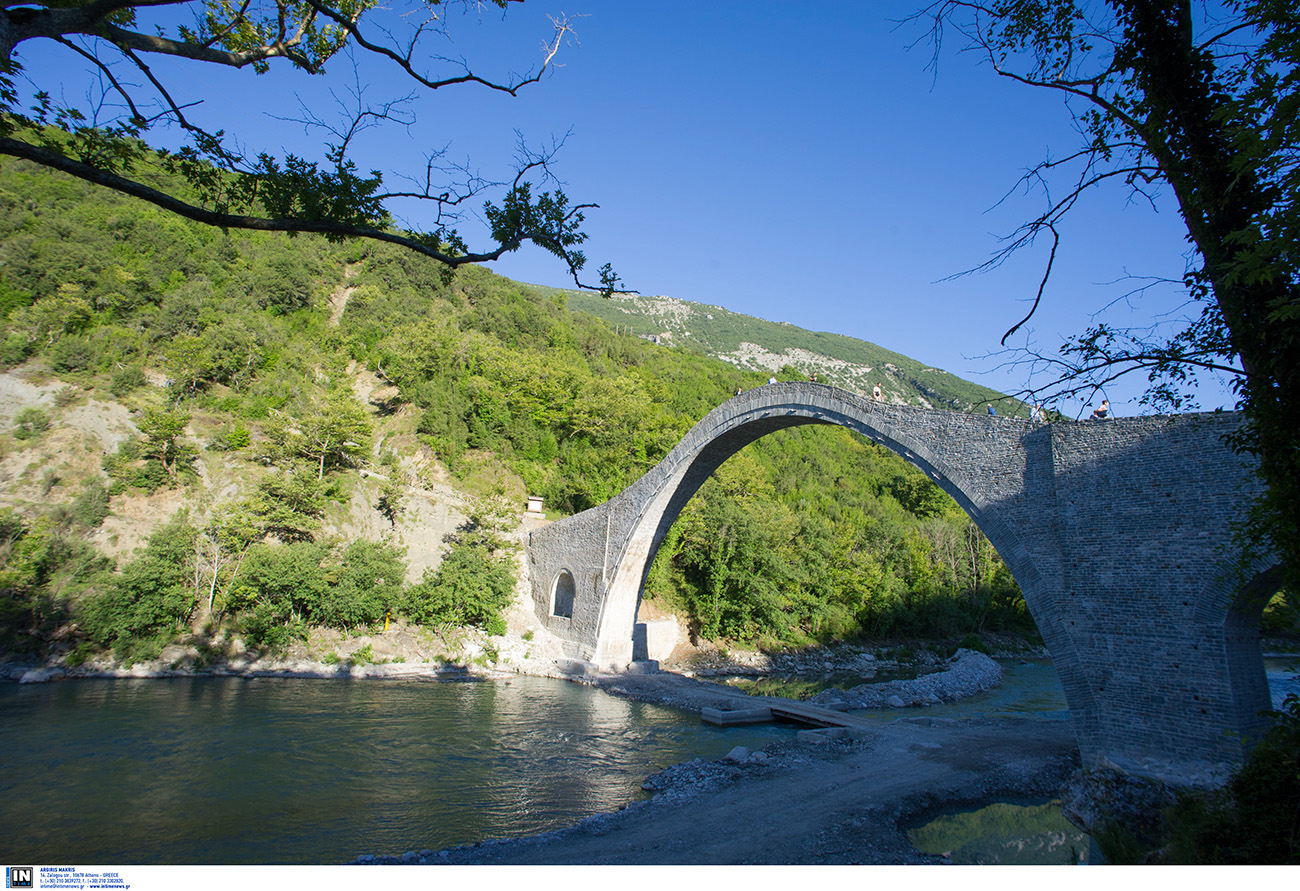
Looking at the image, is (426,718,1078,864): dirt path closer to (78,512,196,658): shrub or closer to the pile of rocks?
the pile of rocks

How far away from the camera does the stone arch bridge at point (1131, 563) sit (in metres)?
6.44

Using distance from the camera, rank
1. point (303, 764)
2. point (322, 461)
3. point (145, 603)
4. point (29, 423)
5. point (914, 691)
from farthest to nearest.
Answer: point (322, 461)
point (29, 423)
point (914, 691)
point (145, 603)
point (303, 764)

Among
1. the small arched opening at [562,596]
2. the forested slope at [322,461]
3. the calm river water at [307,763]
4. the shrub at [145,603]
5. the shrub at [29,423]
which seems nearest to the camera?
the calm river water at [307,763]

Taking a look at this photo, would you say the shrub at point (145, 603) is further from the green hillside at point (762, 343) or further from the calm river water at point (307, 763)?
the green hillside at point (762, 343)

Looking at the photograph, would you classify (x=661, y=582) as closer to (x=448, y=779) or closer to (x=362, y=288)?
(x=448, y=779)

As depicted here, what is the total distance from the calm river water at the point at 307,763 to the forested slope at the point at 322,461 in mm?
2833

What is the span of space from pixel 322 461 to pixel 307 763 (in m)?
15.0

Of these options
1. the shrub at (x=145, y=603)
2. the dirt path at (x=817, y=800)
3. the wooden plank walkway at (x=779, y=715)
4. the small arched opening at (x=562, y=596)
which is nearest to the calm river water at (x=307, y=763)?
the wooden plank walkway at (x=779, y=715)

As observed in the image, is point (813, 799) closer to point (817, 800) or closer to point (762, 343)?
point (817, 800)

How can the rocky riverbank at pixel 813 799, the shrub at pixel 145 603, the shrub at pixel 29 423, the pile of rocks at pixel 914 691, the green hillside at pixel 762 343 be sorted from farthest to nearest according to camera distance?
the green hillside at pixel 762 343 → the shrub at pixel 29 423 → the shrub at pixel 145 603 → the pile of rocks at pixel 914 691 → the rocky riverbank at pixel 813 799

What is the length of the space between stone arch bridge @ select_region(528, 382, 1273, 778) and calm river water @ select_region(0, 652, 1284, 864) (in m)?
5.18

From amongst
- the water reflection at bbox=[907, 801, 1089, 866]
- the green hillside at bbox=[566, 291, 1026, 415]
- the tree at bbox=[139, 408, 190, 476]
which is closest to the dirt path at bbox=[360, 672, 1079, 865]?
the water reflection at bbox=[907, 801, 1089, 866]

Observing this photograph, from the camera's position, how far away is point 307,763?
853 cm

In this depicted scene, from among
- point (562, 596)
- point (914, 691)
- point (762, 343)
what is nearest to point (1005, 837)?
point (914, 691)
